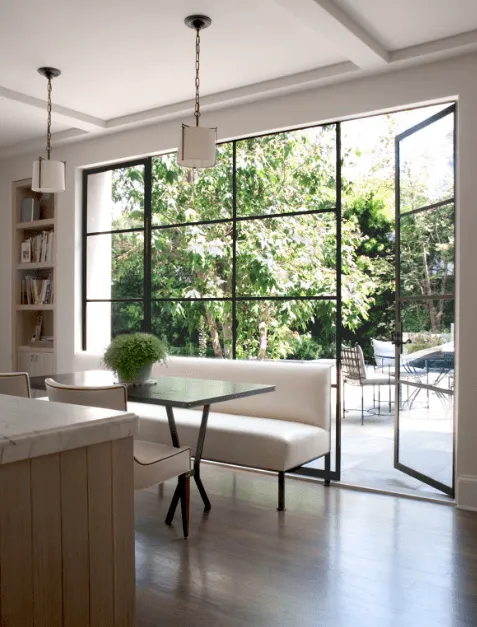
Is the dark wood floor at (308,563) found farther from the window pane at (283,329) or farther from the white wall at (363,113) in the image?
the window pane at (283,329)

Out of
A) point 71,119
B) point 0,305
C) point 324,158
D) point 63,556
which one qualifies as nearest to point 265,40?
point 71,119

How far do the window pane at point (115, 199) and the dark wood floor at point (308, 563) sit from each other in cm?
262

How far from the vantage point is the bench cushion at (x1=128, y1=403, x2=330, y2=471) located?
3.68 metres

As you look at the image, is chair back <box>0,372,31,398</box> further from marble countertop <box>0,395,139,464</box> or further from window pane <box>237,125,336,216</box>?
window pane <box>237,125,336,216</box>

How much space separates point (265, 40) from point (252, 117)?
951mm

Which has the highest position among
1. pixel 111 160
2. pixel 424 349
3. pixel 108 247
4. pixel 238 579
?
pixel 111 160

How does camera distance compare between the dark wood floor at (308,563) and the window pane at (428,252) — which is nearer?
the dark wood floor at (308,563)

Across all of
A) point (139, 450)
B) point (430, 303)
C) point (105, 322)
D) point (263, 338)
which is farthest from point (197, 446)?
point (263, 338)

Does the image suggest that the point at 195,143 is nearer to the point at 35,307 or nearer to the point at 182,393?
the point at 182,393

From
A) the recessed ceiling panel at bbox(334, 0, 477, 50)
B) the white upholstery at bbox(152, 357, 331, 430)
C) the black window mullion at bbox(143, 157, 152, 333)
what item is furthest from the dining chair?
the recessed ceiling panel at bbox(334, 0, 477, 50)

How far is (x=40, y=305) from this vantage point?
5961 mm

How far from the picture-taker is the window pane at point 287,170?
7844 mm

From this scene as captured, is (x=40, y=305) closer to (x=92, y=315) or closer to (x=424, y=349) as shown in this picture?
(x=92, y=315)

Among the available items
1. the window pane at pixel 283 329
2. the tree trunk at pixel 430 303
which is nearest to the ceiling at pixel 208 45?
the tree trunk at pixel 430 303
